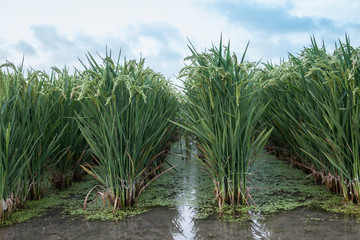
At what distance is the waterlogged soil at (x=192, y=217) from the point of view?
282 cm

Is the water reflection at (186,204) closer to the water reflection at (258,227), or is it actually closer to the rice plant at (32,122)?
the water reflection at (258,227)

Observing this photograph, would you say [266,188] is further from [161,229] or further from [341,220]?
[161,229]

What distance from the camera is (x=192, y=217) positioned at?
3.18 meters

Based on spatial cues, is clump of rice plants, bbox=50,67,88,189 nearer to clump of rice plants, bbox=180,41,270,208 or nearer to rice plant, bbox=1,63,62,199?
rice plant, bbox=1,63,62,199

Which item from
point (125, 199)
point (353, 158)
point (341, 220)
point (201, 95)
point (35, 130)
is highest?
point (201, 95)

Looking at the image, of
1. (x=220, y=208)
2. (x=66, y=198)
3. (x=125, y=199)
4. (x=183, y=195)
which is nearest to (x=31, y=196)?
(x=66, y=198)

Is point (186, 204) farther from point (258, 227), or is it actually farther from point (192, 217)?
point (258, 227)

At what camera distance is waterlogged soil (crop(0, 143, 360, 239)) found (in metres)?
2.82

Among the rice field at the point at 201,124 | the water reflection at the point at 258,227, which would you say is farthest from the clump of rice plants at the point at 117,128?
the water reflection at the point at 258,227

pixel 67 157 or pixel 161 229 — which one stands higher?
pixel 67 157

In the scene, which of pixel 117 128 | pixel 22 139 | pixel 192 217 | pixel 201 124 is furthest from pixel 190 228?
pixel 22 139

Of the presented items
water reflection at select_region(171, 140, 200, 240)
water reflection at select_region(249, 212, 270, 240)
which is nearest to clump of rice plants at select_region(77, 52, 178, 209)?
water reflection at select_region(171, 140, 200, 240)

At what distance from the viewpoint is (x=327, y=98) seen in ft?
11.1

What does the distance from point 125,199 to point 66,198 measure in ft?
3.12
